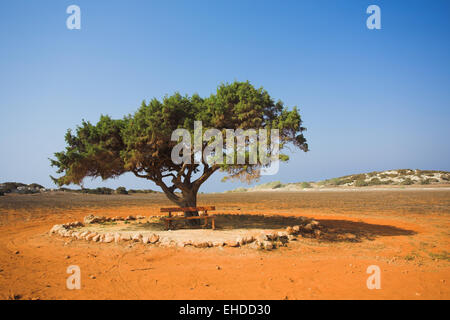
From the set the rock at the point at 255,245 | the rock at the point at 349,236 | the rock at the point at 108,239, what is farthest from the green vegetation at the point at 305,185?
the rock at the point at 108,239

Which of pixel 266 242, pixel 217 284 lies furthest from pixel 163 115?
pixel 217 284

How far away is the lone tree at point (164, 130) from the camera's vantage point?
1187 centimetres

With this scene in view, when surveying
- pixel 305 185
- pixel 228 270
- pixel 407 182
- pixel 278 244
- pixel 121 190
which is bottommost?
pixel 305 185

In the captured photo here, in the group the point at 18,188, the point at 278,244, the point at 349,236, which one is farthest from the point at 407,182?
the point at 18,188

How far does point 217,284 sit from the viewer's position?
604 cm

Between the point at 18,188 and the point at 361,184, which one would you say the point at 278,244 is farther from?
the point at 361,184

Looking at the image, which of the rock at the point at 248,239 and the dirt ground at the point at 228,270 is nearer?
the dirt ground at the point at 228,270

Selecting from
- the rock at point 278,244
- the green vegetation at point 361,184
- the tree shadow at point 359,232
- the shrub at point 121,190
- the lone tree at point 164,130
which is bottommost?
the green vegetation at point 361,184

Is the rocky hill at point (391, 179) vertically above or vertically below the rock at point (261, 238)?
below

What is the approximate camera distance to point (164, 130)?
1205 centimetres

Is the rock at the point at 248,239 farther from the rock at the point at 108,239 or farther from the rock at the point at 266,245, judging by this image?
the rock at the point at 108,239

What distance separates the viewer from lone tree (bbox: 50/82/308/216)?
Result: 1187 centimetres

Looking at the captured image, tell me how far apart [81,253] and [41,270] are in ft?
5.77
